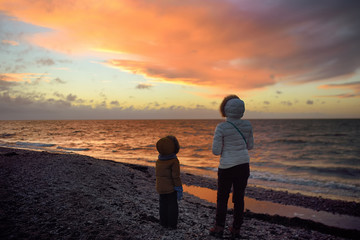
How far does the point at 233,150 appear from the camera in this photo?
13.7 feet

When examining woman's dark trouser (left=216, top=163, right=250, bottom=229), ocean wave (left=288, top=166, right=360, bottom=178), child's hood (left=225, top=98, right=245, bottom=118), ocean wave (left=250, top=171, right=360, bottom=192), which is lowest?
ocean wave (left=288, top=166, right=360, bottom=178)

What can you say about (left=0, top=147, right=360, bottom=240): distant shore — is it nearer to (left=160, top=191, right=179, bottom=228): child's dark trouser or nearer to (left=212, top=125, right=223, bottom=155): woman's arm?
(left=160, top=191, right=179, bottom=228): child's dark trouser

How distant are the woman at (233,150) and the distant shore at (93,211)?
1220mm

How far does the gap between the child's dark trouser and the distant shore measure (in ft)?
0.67

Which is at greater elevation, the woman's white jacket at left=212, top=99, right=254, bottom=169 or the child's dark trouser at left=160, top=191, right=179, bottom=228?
the woman's white jacket at left=212, top=99, right=254, bottom=169

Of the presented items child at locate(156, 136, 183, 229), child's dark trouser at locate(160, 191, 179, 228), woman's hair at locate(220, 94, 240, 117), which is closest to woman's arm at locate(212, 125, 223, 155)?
woman's hair at locate(220, 94, 240, 117)

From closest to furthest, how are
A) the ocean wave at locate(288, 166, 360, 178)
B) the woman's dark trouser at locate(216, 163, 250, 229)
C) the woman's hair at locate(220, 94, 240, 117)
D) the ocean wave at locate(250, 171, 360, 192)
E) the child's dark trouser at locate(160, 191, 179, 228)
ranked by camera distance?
the woman's dark trouser at locate(216, 163, 250, 229) → the woman's hair at locate(220, 94, 240, 117) → the child's dark trouser at locate(160, 191, 179, 228) → the ocean wave at locate(250, 171, 360, 192) → the ocean wave at locate(288, 166, 360, 178)

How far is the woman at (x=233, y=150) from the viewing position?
13.7 ft

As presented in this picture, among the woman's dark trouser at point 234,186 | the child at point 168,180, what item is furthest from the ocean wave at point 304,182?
the child at point 168,180

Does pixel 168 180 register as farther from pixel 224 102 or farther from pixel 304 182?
pixel 304 182

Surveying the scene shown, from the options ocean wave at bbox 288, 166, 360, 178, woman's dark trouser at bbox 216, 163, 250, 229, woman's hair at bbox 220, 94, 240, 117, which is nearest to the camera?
woman's dark trouser at bbox 216, 163, 250, 229

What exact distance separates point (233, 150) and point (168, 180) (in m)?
1.58

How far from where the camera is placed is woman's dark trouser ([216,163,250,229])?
4227 millimetres

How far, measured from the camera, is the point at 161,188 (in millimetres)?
4672
